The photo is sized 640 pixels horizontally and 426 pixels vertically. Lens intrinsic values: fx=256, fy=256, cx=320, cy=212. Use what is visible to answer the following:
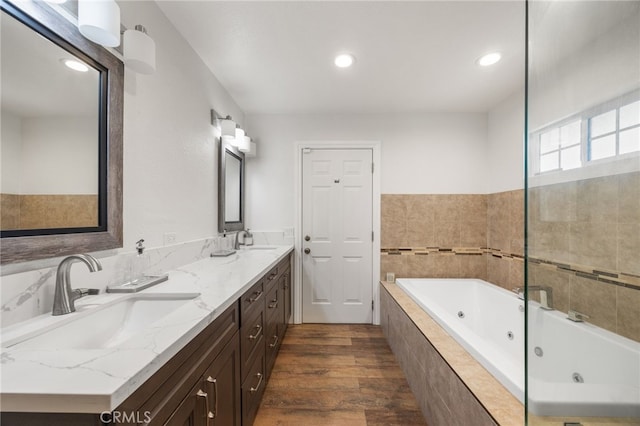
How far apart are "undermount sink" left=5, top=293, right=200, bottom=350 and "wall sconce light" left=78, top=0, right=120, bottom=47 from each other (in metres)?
1.00

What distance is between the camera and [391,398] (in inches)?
69.1

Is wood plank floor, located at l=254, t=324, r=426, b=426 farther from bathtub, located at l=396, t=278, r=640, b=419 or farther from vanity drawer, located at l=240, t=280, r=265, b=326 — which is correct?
bathtub, located at l=396, t=278, r=640, b=419

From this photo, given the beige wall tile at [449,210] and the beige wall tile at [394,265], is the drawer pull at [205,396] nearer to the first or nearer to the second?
the beige wall tile at [394,265]

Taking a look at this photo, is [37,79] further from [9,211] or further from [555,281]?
[555,281]

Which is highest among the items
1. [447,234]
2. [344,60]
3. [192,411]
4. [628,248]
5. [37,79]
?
[344,60]

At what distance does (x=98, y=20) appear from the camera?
2.97ft

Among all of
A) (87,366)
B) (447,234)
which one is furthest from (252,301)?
(447,234)

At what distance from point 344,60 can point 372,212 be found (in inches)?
63.4

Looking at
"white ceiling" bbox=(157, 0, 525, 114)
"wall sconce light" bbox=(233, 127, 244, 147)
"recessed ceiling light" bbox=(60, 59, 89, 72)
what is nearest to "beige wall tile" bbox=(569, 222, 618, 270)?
"white ceiling" bbox=(157, 0, 525, 114)

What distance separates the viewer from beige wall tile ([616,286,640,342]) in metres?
0.82

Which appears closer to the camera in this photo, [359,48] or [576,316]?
[576,316]

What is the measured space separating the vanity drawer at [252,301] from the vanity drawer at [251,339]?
37 mm

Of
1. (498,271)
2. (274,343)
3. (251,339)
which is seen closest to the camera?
(251,339)

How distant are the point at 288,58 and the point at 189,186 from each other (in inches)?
47.9
